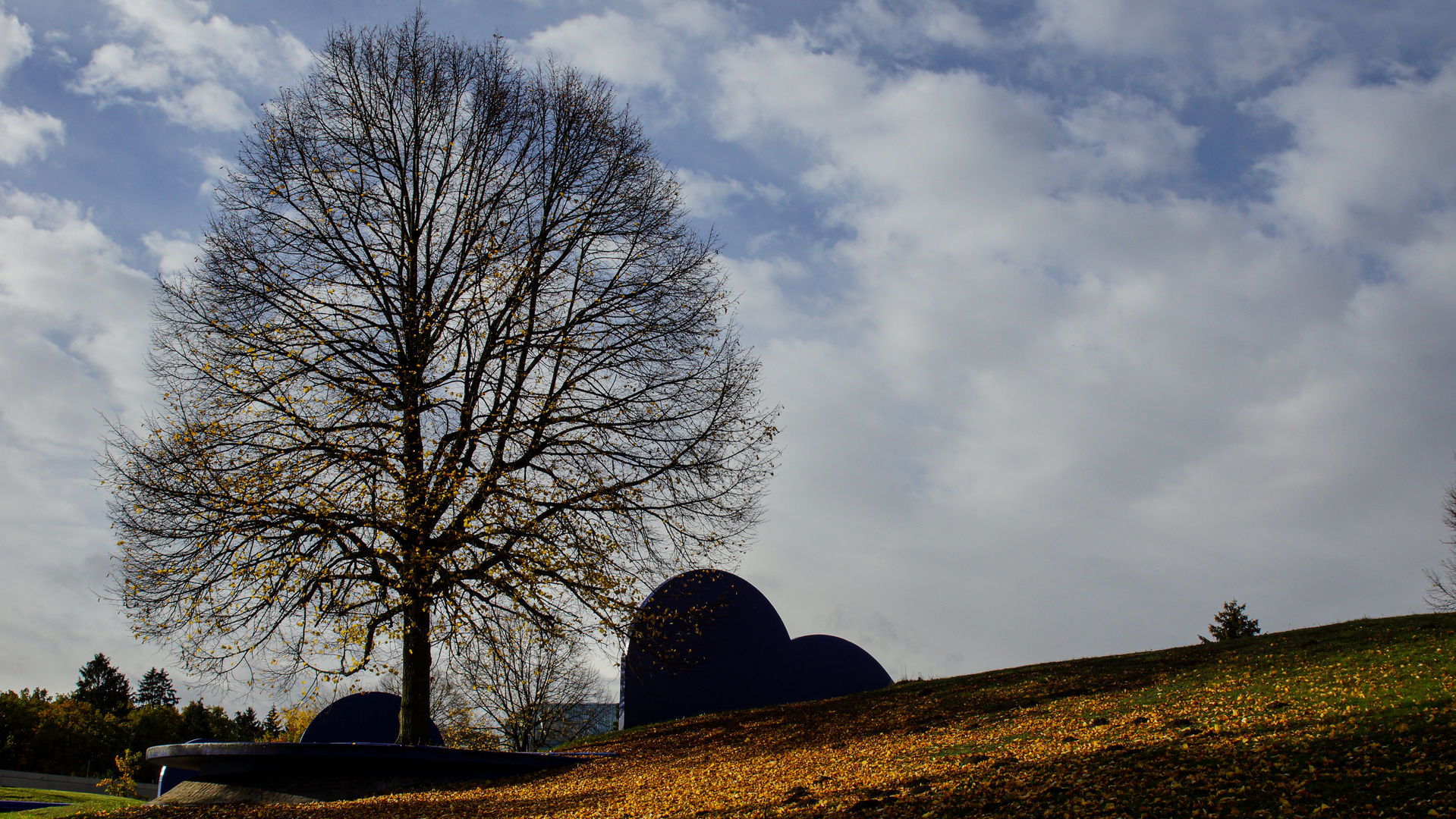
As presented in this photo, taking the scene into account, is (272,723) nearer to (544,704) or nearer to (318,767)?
(544,704)

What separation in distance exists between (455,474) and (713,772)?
631 centimetres

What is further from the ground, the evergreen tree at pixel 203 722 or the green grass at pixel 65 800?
the green grass at pixel 65 800

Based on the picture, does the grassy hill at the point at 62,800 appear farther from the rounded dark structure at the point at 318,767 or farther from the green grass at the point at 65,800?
the rounded dark structure at the point at 318,767

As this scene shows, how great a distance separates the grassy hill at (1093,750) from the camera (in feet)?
19.5

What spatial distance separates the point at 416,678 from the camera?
1367cm

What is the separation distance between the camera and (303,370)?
13.9 metres

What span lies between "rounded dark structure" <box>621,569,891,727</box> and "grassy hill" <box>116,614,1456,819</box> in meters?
3.94

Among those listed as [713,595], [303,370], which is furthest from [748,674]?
[303,370]

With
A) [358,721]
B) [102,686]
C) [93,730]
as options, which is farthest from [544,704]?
[102,686]

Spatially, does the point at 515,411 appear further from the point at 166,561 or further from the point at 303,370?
the point at 166,561

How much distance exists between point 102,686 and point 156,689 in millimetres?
7485

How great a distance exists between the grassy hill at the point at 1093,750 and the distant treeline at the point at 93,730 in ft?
126

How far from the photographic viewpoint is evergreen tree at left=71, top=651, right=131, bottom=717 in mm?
59375

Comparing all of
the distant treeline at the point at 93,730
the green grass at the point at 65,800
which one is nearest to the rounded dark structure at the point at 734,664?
the green grass at the point at 65,800
